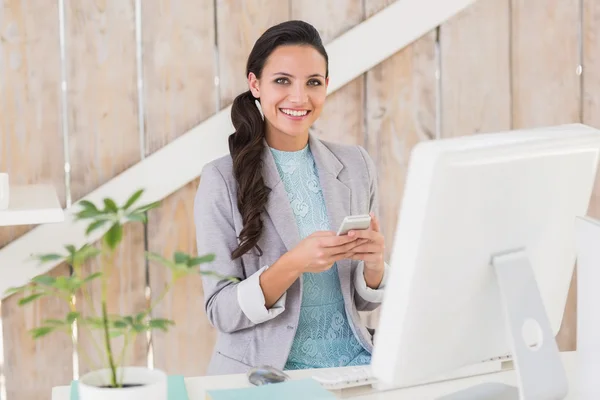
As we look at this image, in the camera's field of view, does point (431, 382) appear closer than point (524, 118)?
Yes

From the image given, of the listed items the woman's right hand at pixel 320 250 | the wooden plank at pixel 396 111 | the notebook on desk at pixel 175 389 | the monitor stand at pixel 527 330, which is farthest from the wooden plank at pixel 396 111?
the monitor stand at pixel 527 330

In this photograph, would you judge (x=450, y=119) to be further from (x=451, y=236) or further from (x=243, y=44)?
(x=451, y=236)

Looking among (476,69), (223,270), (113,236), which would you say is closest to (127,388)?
(113,236)

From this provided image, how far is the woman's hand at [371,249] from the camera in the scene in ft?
5.84

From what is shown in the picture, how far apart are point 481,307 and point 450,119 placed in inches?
56.2

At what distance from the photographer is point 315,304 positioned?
6.42ft

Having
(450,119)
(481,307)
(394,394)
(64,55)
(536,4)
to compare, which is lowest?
(394,394)

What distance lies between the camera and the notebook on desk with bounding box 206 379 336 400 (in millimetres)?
1311

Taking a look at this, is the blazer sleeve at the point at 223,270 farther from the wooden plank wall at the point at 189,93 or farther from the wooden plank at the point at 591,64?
the wooden plank at the point at 591,64

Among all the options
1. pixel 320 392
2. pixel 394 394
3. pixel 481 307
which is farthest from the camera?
pixel 394 394

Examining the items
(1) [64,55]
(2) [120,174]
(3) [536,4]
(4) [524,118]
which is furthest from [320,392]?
(3) [536,4]

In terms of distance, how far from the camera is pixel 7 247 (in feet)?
7.20

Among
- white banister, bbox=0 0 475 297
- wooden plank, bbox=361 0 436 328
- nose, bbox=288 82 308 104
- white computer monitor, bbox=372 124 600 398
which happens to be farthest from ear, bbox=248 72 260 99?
white computer monitor, bbox=372 124 600 398

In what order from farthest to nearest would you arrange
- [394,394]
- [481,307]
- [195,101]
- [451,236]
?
1. [195,101]
2. [394,394]
3. [481,307]
4. [451,236]
